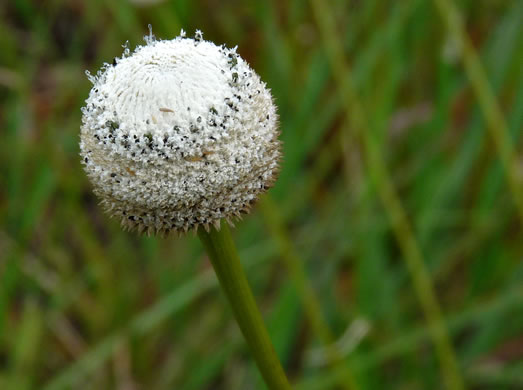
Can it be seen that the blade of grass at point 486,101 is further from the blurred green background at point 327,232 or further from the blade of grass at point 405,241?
the blade of grass at point 405,241

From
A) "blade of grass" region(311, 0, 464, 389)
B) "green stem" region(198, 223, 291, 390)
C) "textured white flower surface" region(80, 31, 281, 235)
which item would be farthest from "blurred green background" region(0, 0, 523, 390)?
"textured white flower surface" region(80, 31, 281, 235)

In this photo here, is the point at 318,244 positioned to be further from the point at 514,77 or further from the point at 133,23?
the point at 133,23

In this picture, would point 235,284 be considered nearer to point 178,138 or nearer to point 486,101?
point 178,138

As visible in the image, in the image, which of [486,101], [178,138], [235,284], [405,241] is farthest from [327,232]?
[178,138]

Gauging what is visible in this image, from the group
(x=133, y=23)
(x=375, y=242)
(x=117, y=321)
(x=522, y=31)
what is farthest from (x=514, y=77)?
(x=117, y=321)

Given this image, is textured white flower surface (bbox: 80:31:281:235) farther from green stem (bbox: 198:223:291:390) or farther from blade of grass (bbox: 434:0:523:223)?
blade of grass (bbox: 434:0:523:223)

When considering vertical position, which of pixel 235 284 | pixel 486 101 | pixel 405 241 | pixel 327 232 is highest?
pixel 327 232
